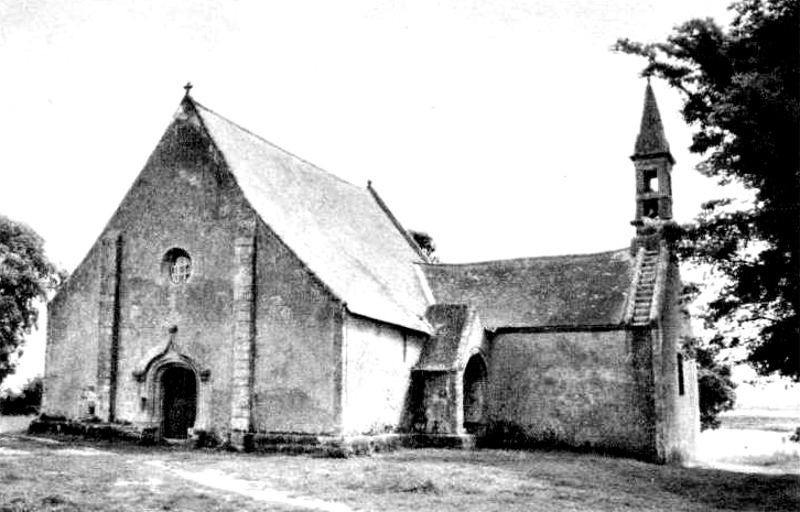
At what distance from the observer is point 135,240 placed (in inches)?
1000

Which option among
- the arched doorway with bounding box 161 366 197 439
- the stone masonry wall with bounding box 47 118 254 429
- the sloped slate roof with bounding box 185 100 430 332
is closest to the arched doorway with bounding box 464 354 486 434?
the sloped slate roof with bounding box 185 100 430 332

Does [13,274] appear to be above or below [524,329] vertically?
above

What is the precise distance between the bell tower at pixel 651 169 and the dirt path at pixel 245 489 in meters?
20.1

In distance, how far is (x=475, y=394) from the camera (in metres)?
28.9

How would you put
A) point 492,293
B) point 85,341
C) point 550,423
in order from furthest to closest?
point 492,293, point 550,423, point 85,341

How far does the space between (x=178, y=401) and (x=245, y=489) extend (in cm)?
1069

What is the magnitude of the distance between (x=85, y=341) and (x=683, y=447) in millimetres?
21355

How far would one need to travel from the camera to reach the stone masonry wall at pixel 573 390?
2639 cm

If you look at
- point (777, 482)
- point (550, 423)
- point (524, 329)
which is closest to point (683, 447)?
point (550, 423)

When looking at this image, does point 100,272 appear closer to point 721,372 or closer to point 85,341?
point 85,341

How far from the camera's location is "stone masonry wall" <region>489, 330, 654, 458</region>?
26.4m

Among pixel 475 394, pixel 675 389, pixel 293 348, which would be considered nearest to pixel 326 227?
pixel 293 348

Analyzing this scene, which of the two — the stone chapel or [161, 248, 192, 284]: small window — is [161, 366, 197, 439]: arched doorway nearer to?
the stone chapel

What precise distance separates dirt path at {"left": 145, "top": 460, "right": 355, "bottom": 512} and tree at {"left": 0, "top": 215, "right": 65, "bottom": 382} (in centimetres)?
3091
